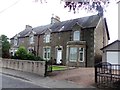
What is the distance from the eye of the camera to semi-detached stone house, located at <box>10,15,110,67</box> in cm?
3203

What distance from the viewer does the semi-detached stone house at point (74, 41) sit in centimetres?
3203

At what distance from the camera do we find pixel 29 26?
4997 centimetres

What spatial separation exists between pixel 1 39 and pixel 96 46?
19.9 m

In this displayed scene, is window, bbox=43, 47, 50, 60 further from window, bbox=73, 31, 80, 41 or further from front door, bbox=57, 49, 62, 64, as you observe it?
window, bbox=73, 31, 80, 41

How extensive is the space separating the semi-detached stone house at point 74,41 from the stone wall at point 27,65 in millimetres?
10387

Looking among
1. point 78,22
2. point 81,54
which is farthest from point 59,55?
point 78,22

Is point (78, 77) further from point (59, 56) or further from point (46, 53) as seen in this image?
point (46, 53)

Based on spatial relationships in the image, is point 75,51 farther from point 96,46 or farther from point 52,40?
→ point 52,40

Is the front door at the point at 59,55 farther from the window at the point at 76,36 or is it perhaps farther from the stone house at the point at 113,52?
the stone house at the point at 113,52

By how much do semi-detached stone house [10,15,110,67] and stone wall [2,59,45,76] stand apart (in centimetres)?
1039

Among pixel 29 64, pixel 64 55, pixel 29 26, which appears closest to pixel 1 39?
pixel 29 26

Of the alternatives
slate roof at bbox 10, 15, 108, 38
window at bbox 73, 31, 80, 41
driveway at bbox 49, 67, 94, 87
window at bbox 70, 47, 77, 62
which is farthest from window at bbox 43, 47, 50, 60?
driveway at bbox 49, 67, 94, 87

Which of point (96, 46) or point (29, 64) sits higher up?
point (96, 46)

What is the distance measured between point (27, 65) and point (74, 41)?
41.0 ft
